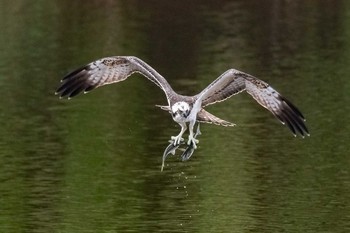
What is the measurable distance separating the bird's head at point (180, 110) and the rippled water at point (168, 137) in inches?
125

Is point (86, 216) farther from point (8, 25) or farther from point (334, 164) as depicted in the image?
point (8, 25)

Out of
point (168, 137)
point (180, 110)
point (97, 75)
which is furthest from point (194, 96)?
point (168, 137)

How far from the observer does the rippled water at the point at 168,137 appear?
18219 millimetres

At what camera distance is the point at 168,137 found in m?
23.1

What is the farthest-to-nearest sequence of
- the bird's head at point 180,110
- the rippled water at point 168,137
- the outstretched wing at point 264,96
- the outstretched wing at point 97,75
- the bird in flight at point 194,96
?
the rippled water at point 168,137 → the outstretched wing at point 97,75 → the outstretched wing at point 264,96 → the bird in flight at point 194,96 → the bird's head at point 180,110

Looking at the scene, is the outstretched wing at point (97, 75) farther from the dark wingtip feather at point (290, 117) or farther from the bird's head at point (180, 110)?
the dark wingtip feather at point (290, 117)

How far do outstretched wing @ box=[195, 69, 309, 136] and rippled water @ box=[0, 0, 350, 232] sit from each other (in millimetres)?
2436

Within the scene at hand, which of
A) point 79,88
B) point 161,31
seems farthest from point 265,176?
point 161,31

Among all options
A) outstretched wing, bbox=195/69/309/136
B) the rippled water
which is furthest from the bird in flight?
the rippled water

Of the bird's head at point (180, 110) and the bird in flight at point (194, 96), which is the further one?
the bird in flight at point (194, 96)

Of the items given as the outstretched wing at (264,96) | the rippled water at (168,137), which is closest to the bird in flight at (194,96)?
the outstretched wing at (264,96)

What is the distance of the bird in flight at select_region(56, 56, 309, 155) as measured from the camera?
14.5 m

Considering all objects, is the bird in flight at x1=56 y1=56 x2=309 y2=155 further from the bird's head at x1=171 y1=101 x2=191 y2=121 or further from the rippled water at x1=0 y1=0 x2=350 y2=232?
the rippled water at x1=0 y1=0 x2=350 y2=232

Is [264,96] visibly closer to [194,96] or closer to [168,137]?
[194,96]
